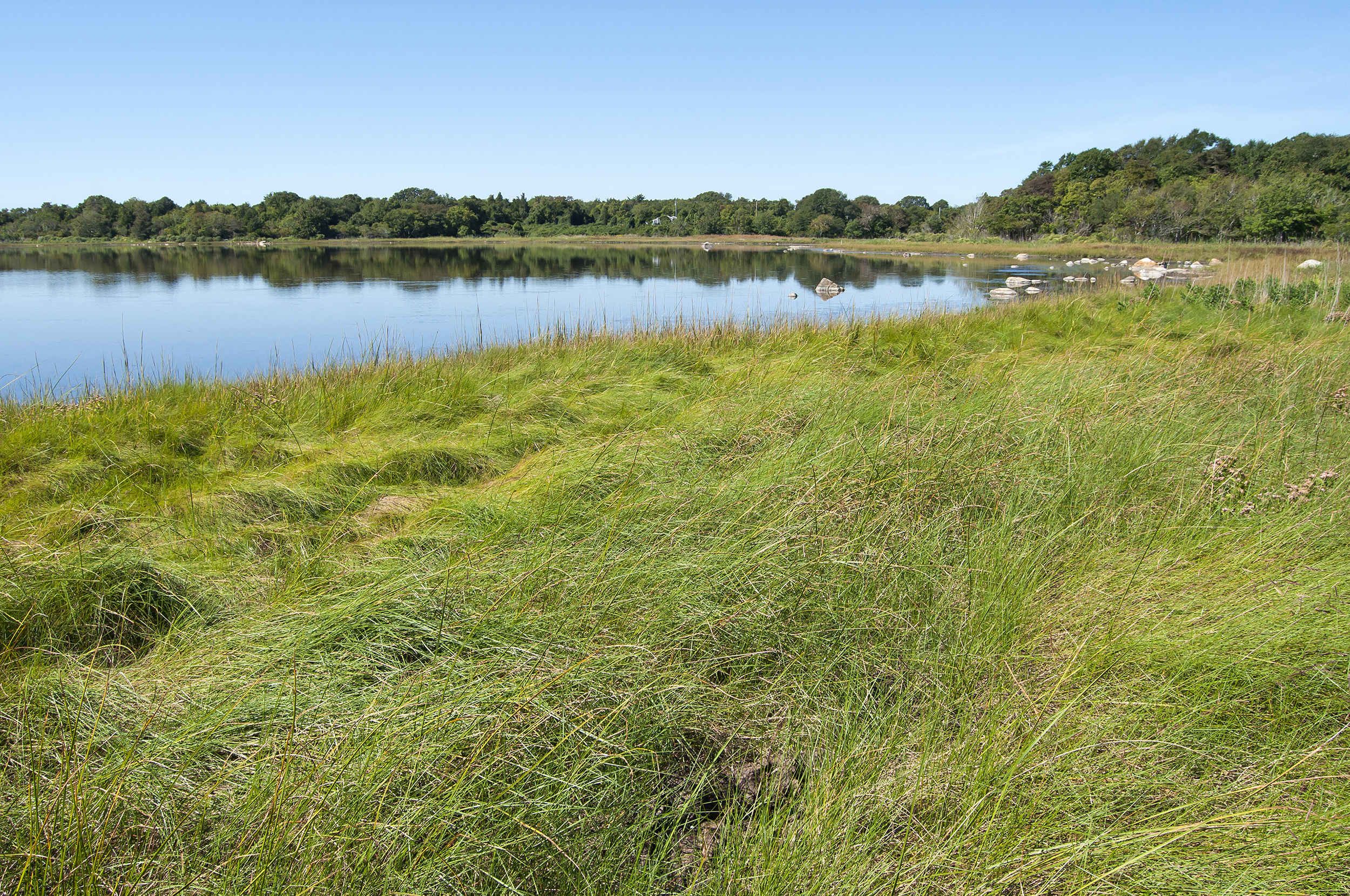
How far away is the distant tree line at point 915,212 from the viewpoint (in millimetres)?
42656

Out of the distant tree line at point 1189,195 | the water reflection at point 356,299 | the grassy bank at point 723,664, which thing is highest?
the distant tree line at point 1189,195

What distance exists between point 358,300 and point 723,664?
64.4 feet

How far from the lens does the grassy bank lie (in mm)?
→ 1234

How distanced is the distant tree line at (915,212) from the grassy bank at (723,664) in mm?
37276

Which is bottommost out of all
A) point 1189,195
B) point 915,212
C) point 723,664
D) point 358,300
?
point 723,664

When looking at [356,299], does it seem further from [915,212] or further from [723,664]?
[915,212]

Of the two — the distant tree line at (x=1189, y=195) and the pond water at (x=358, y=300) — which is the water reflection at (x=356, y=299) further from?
the distant tree line at (x=1189, y=195)

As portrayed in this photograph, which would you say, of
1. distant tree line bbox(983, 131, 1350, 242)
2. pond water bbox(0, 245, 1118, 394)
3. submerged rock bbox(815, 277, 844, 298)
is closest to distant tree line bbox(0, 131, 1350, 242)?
distant tree line bbox(983, 131, 1350, 242)

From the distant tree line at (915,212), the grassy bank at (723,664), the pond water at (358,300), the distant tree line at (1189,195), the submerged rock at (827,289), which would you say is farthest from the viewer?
the distant tree line at (915,212)

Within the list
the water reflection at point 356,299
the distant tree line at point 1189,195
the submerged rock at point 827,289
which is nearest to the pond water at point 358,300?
the water reflection at point 356,299

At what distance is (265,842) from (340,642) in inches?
25.9

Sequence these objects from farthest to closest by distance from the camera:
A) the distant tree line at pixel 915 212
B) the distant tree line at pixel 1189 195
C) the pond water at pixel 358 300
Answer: the distant tree line at pixel 915 212, the distant tree line at pixel 1189 195, the pond water at pixel 358 300

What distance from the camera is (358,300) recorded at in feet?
62.6

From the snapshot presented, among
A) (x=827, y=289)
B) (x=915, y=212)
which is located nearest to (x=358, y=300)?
(x=827, y=289)
